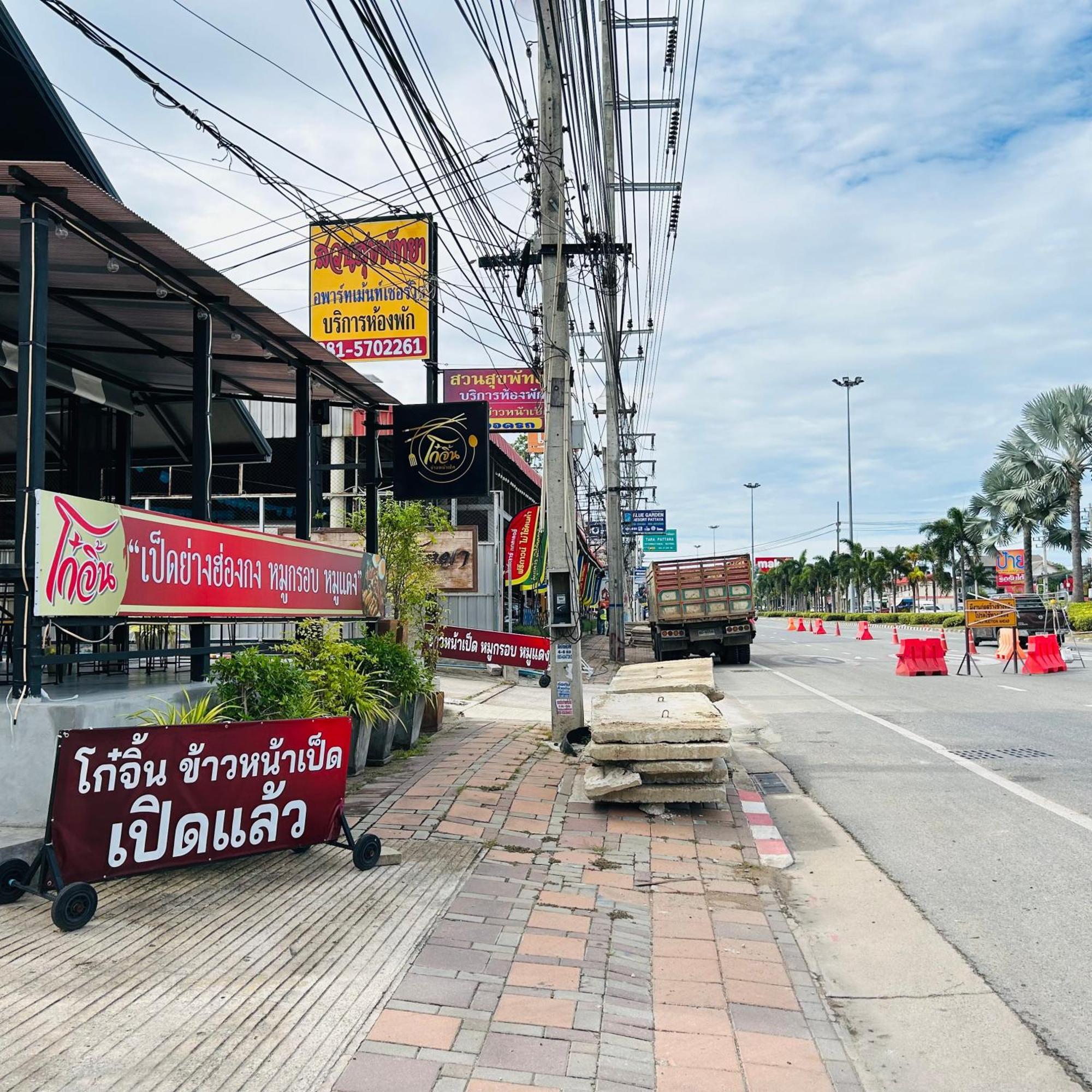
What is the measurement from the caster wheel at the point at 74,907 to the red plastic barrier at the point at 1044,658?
19.7 metres

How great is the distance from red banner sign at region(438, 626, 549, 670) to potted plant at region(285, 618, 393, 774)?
7.22 metres

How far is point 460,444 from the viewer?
11.1 metres

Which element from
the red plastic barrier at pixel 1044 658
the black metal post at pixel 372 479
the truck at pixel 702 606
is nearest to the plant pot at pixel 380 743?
the black metal post at pixel 372 479

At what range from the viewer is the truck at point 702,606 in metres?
26.5

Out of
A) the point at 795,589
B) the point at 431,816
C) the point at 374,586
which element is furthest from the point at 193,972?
the point at 795,589

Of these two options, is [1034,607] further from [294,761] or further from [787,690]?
[294,761]

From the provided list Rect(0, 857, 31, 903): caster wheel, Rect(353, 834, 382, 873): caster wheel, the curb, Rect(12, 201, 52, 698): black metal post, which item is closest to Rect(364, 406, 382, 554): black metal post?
the curb

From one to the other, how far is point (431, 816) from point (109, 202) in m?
4.38

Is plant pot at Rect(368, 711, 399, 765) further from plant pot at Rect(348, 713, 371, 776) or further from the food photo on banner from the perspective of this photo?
the food photo on banner

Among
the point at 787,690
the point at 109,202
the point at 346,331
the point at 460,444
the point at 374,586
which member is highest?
the point at 346,331

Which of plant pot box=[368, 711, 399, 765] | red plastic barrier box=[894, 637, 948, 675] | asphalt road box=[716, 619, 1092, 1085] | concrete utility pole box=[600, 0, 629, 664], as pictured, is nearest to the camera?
asphalt road box=[716, 619, 1092, 1085]

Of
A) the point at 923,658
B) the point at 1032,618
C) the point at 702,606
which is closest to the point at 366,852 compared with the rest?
the point at 923,658

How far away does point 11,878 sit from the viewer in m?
4.58

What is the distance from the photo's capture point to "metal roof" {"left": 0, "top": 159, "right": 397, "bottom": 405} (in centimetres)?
612
